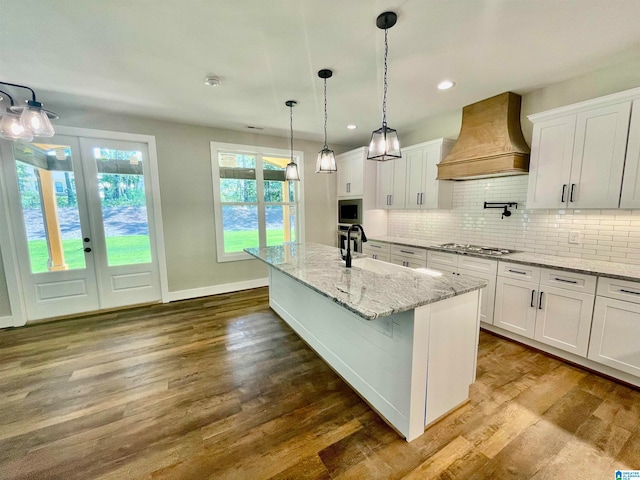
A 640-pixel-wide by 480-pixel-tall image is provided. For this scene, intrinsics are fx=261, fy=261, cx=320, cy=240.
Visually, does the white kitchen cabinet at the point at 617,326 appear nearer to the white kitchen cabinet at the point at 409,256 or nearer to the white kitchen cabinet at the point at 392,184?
the white kitchen cabinet at the point at 409,256

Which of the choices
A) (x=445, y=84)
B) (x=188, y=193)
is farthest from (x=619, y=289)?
(x=188, y=193)

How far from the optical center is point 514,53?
84.0 inches

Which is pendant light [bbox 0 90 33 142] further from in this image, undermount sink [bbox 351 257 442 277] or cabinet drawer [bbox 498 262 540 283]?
cabinet drawer [bbox 498 262 540 283]

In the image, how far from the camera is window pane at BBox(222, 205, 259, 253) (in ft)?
14.4

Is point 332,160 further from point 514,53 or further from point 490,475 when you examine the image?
point 490,475

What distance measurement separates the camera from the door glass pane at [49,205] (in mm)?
3156

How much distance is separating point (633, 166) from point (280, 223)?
14.1 ft

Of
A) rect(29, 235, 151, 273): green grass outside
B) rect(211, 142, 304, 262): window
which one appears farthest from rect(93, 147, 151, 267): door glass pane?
rect(211, 142, 304, 262): window

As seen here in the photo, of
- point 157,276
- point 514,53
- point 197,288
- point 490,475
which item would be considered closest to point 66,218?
point 157,276

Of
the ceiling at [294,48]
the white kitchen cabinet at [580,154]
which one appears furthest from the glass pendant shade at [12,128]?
the white kitchen cabinet at [580,154]

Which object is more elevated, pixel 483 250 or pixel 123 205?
pixel 123 205

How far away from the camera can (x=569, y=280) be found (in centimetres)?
229

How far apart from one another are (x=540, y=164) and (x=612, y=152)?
498 millimetres

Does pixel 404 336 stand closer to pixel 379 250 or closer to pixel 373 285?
pixel 373 285
